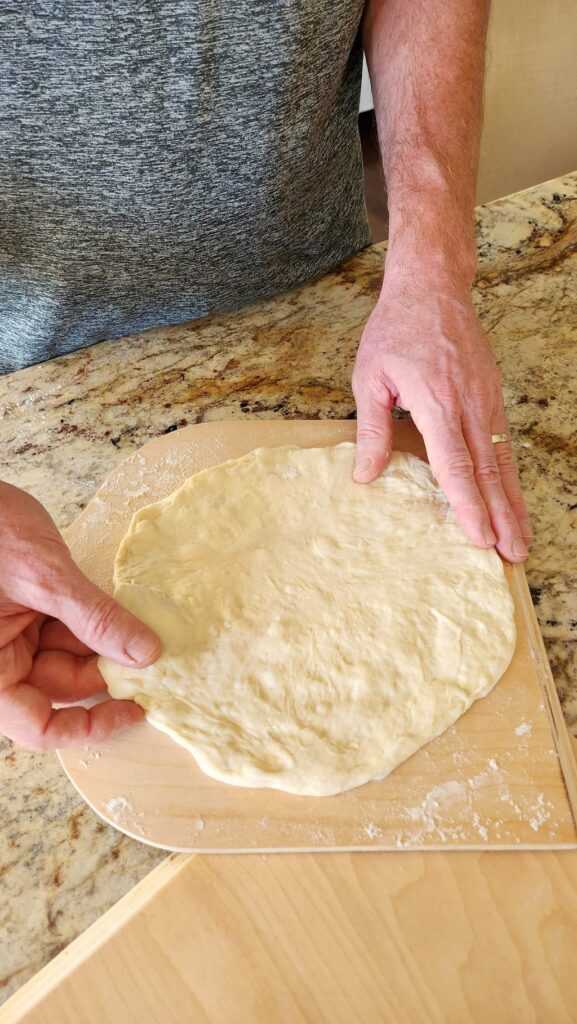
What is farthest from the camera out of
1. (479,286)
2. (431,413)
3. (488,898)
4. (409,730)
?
(479,286)

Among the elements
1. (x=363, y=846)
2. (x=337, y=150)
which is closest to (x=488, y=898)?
(x=363, y=846)

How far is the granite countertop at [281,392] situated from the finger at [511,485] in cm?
6

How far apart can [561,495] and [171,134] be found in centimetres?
89

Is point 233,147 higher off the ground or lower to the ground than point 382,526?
higher

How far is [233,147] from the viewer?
Answer: 1.25 meters

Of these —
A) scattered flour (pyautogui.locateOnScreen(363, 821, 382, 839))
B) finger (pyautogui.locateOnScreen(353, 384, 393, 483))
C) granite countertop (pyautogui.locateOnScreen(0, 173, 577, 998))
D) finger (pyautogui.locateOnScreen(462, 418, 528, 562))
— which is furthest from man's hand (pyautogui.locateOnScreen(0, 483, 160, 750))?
finger (pyautogui.locateOnScreen(462, 418, 528, 562))

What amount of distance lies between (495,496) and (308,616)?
1.12 feet

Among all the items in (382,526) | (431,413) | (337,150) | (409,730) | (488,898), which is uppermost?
(337,150)

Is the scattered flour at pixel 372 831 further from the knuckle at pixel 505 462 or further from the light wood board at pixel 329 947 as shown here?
the knuckle at pixel 505 462

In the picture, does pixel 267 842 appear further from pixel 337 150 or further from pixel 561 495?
pixel 337 150

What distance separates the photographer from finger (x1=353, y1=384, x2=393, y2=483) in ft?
3.85

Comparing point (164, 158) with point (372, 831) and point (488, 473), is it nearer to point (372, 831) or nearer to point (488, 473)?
point (488, 473)

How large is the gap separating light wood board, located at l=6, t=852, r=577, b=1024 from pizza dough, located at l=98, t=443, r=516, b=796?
121 millimetres

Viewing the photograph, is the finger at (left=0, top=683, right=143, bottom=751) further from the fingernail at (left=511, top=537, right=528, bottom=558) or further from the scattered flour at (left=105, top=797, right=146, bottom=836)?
the fingernail at (left=511, top=537, right=528, bottom=558)
